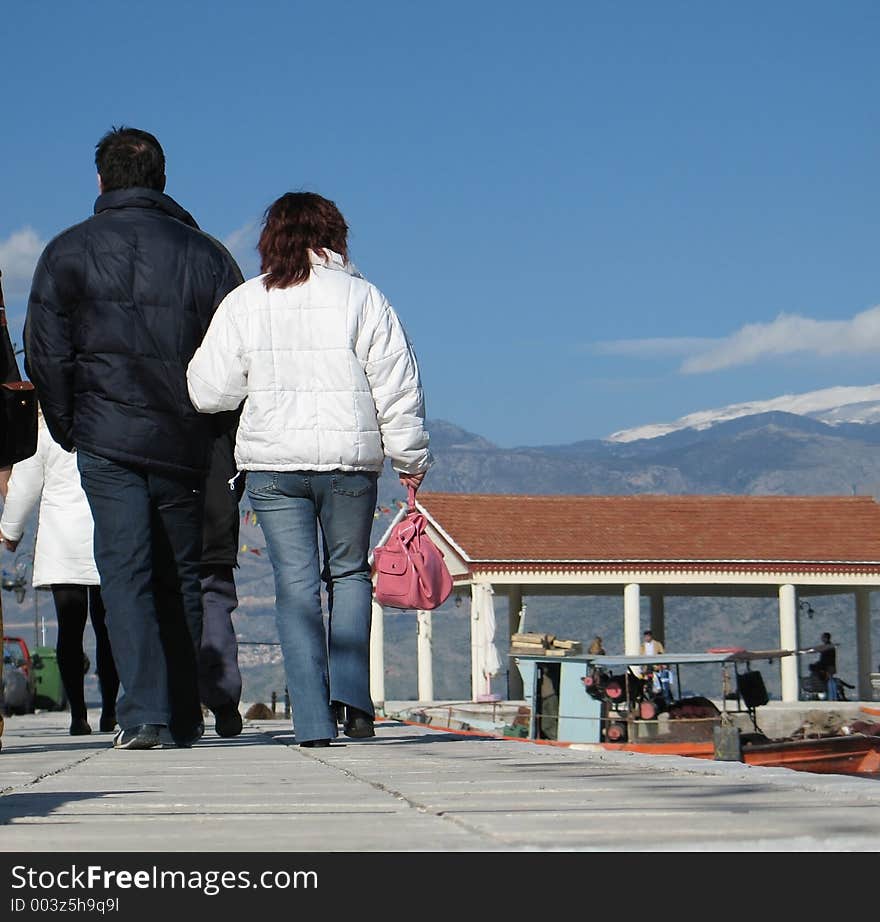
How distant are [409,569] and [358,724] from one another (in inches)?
29.6

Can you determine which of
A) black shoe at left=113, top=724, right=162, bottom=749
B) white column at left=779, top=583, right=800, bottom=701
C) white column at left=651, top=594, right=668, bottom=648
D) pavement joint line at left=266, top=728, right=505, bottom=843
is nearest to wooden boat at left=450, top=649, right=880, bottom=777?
white column at left=779, top=583, right=800, bottom=701

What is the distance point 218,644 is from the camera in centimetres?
795

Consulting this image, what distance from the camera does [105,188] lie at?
24.5ft

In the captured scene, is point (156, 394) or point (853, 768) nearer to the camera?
point (156, 394)

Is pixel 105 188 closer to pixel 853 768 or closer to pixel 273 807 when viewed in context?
pixel 273 807

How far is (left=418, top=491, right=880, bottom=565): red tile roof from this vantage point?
41812 millimetres

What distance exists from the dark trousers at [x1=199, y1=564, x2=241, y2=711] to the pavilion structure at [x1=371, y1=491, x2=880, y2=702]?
31005 millimetres

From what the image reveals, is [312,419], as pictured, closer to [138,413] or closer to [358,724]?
[138,413]

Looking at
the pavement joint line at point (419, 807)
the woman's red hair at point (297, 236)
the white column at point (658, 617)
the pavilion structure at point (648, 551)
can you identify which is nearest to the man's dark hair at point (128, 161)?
the woman's red hair at point (297, 236)

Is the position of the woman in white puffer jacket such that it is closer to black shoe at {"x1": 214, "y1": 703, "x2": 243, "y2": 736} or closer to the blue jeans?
the blue jeans

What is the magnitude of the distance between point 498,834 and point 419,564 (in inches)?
179

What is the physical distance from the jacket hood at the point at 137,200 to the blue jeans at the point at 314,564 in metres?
1.20

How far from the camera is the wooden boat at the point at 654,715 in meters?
28.8
